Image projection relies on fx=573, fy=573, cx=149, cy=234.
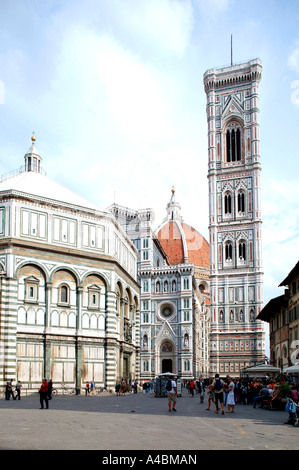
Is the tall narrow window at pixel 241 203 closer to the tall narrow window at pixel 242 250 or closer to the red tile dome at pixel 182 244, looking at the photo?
the tall narrow window at pixel 242 250

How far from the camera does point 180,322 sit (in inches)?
3605

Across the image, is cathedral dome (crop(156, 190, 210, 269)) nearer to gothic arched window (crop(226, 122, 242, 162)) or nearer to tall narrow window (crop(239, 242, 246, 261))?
gothic arched window (crop(226, 122, 242, 162))

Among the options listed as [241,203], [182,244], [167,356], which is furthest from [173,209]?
[167,356]

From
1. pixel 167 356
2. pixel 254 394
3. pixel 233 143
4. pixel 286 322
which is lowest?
pixel 167 356

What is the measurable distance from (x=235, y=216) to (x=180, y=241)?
48.2 meters

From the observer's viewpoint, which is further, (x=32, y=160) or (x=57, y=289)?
(x=32, y=160)

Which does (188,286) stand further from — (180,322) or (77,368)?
(77,368)

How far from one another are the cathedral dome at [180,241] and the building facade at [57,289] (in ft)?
295

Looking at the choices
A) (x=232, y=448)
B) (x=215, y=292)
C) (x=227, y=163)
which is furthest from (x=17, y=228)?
(x=227, y=163)

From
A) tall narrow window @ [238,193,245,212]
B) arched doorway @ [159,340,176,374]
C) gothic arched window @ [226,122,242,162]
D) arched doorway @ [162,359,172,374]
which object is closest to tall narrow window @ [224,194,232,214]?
tall narrow window @ [238,193,245,212]

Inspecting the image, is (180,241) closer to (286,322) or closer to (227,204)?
(227,204)

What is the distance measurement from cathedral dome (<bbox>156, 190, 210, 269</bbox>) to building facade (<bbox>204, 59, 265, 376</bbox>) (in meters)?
43.2

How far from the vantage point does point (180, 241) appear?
139 meters

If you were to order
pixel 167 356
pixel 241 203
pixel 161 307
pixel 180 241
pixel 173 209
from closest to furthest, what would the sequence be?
pixel 167 356 < pixel 241 203 < pixel 161 307 < pixel 180 241 < pixel 173 209
